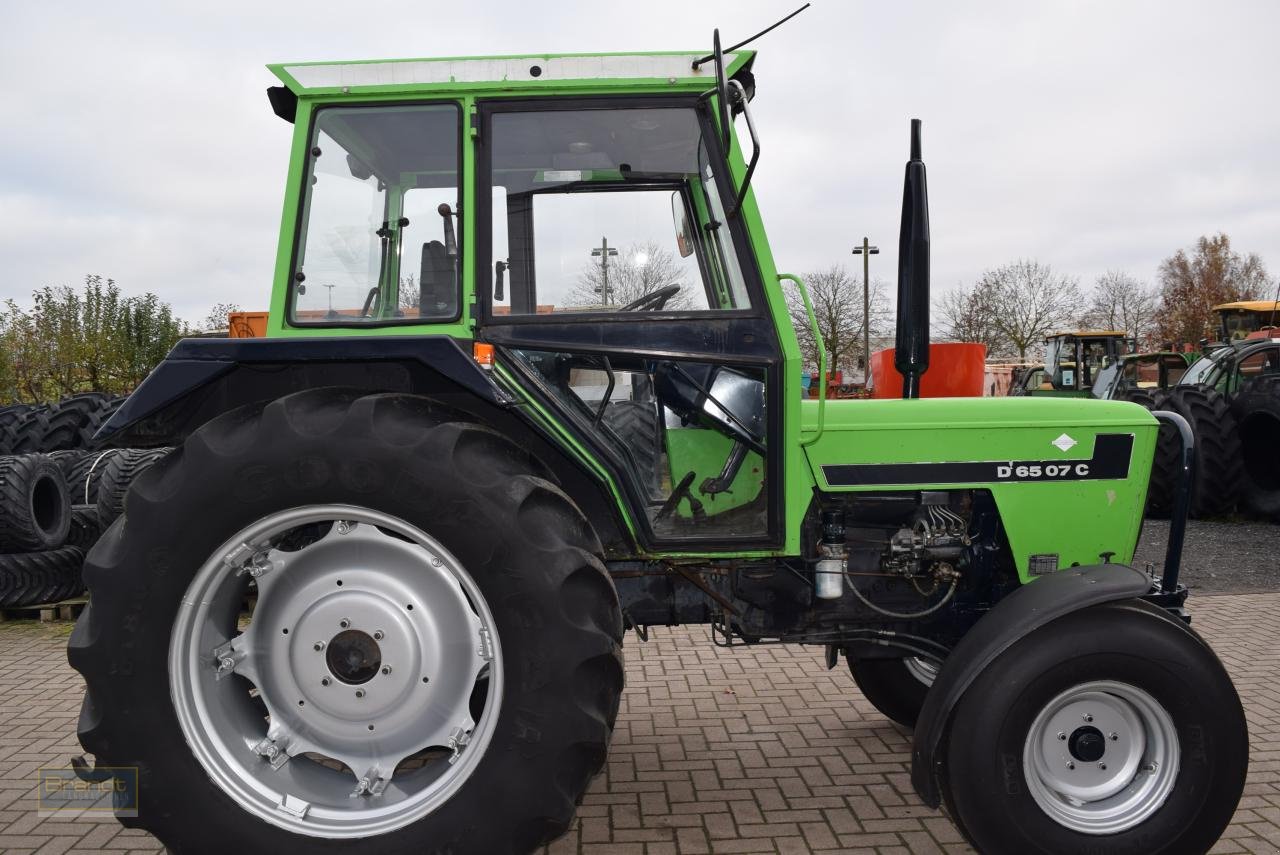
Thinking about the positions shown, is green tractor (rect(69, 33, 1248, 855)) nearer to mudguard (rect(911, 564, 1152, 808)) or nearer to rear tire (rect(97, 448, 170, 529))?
mudguard (rect(911, 564, 1152, 808))

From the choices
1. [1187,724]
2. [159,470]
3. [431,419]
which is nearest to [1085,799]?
[1187,724]

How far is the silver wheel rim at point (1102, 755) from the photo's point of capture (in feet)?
8.94

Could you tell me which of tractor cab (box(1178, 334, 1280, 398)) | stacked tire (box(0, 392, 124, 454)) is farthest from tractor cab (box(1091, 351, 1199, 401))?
stacked tire (box(0, 392, 124, 454))

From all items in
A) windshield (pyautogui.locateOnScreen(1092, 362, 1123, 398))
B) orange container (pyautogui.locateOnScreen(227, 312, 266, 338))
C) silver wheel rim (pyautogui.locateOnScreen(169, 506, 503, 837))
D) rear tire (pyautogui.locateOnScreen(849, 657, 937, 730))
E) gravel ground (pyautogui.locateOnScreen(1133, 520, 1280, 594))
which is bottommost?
gravel ground (pyautogui.locateOnScreen(1133, 520, 1280, 594))

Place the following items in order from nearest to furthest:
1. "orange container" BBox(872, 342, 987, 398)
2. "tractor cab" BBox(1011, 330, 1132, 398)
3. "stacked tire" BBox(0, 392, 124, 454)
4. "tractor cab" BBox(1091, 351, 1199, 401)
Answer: "orange container" BBox(872, 342, 987, 398)
"stacked tire" BBox(0, 392, 124, 454)
"tractor cab" BBox(1091, 351, 1199, 401)
"tractor cab" BBox(1011, 330, 1132, 398)

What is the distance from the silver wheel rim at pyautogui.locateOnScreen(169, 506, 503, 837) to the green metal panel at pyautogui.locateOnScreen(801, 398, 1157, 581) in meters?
1.30

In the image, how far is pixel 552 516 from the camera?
2447 millimetres

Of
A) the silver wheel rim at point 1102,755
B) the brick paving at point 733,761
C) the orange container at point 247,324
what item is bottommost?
the brick paving at point 733,761

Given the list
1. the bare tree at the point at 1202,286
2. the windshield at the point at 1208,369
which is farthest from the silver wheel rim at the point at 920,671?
the bare tree at the point at 1202,286

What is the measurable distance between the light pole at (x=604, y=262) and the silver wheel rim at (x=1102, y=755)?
70.9 inches

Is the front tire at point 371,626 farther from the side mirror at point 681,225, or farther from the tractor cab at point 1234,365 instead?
the tractor cab at point 1234,365

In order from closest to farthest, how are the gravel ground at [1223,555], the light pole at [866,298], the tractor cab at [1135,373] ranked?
the gravel ground at [1223,555], the tractor cab at [1135,373], the light pole at [866,298]

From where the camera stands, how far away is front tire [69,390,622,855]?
2.41 m

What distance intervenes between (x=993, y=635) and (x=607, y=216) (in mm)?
1735
